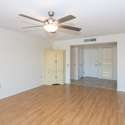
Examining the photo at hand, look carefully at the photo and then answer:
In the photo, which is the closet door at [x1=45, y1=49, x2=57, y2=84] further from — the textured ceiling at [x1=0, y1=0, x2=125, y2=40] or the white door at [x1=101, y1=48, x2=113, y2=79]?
the white door at [x1=101, y1=48, x2=113, y2=79]

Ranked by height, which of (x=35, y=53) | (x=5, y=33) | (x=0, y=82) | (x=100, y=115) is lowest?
(x=100, y=115)

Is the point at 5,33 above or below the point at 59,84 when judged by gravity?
above

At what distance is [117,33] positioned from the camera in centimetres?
485

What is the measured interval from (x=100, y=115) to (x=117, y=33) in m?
3.26

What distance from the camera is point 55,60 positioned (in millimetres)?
6125

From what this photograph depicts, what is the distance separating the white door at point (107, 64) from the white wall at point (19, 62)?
3.95 metres

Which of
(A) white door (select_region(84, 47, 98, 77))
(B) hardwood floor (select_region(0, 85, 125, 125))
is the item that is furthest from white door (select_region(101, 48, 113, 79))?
(B) hardwood floor (select_region(0, 85, 125, 125))

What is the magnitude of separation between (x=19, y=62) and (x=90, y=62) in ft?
16.8

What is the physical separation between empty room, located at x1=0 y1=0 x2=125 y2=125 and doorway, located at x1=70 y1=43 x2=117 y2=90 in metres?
0.06

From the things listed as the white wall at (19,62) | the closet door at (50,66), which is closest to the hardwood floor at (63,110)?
the white wall at (19,62)

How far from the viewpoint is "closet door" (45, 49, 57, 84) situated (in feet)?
19.9

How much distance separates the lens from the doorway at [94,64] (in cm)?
733

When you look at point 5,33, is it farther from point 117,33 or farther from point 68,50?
point 117,33

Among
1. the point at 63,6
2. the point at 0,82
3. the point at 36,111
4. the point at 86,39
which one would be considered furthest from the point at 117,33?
the point at 0,82
